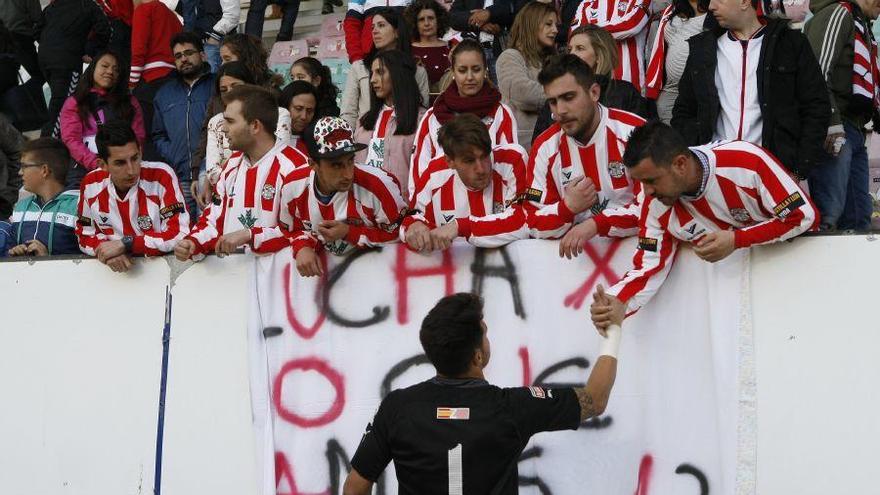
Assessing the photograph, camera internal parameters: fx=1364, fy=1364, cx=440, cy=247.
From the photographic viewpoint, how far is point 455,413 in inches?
209

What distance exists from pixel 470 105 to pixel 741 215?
2.46 meters

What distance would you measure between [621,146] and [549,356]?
45.8 inches

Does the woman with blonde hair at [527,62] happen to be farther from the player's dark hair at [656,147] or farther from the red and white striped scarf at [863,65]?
the player's dark hair at [656,147]

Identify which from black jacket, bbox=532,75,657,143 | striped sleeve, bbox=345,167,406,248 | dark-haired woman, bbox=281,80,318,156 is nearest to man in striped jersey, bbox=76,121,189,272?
dark-haired woman, bbox=281,80,318,156

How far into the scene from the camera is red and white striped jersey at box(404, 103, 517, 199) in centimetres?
816

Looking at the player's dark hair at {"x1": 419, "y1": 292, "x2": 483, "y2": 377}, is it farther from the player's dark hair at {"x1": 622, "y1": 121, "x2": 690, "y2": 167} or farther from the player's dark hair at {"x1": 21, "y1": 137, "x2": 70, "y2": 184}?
the player's dark hair at {"x1": 21, "y1": 137, "x2": 70, "y2": 184}

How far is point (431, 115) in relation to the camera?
8547 mm

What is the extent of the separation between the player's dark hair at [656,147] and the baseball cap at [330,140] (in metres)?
1.71

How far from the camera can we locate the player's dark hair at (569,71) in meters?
7.12

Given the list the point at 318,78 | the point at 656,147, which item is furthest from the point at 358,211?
the point at 318,78

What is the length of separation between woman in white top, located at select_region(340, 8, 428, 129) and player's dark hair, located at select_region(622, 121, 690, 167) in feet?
13.3

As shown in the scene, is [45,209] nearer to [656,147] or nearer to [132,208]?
[132,208]

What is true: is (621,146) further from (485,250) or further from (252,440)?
(252,440)

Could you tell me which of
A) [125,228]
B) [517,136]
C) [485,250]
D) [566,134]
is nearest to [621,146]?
[566,134]
